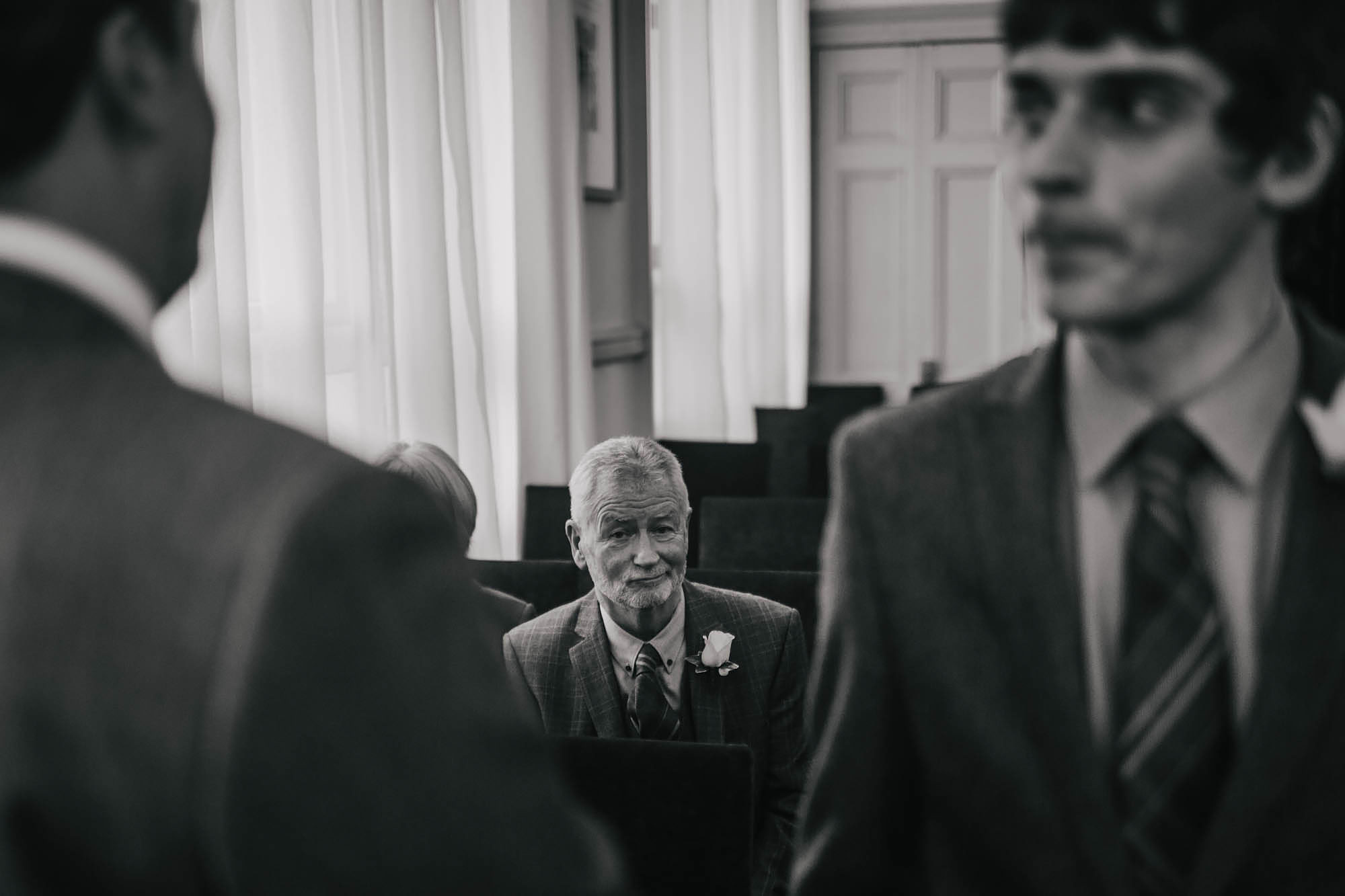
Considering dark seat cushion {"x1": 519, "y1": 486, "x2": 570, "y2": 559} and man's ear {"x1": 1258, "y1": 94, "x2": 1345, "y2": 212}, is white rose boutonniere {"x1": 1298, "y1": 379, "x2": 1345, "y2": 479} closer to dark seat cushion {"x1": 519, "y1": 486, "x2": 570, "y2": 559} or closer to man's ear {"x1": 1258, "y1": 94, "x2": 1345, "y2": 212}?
man's ear {"x1": 1258, "y1": 94, "x2": 1345, "y2": 212}

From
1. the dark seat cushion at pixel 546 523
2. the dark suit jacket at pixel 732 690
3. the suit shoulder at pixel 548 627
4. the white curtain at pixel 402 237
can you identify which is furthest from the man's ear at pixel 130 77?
the dark seat cushion at pixel 546 523

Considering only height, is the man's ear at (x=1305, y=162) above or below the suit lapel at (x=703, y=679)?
above

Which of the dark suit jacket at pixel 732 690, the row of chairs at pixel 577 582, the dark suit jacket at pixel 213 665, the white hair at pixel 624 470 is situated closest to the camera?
the dark suit jacket at pixel 213 665

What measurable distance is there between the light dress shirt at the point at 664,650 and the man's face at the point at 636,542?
5 centimetres

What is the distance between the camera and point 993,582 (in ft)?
2.32

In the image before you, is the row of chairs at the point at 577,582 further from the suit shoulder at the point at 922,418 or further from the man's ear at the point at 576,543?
the suit shoulder at the point at 922,418

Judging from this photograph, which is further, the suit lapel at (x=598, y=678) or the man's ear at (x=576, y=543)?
the man's ear at (x=576, y=543)

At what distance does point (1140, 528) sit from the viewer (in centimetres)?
68

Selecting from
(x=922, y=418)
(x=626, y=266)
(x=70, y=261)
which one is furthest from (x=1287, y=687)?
(x=626, y=266)

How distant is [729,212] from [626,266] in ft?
3.01

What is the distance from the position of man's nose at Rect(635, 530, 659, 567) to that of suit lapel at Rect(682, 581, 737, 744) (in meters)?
0.11

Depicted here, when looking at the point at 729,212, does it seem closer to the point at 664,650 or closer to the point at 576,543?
the point at 576,543

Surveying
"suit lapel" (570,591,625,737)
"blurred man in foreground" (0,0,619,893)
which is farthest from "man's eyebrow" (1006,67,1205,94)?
"suit lapel" (570,591,625,737)

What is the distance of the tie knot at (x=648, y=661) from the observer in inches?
98.5
